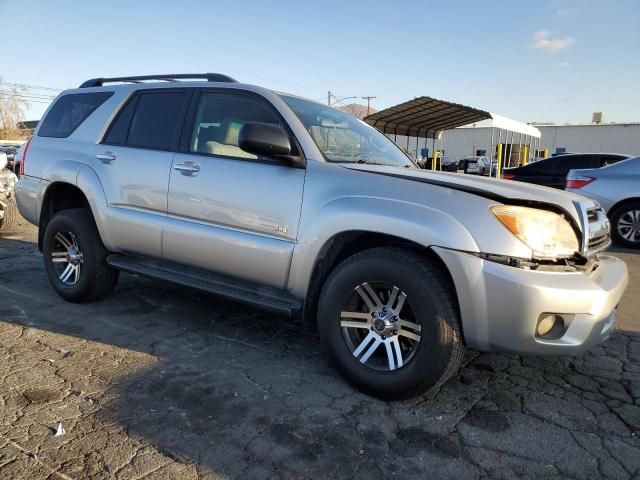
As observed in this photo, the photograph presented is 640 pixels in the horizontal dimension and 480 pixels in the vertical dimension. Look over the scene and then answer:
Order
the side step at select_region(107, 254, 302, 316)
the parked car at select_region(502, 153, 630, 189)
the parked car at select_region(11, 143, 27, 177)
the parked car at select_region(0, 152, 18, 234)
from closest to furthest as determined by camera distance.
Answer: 1. the side step at select_region(107, 254, 302, 316)
2. the parked car at select_region(11, 143, 27, 177)
3. the parked car at select_region(0, 152, 18, 234)
4. the parked car at select_region(502, 153, 630, 189)

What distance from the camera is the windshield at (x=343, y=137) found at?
11.3ft

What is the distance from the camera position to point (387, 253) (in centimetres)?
283

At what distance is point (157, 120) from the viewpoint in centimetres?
398

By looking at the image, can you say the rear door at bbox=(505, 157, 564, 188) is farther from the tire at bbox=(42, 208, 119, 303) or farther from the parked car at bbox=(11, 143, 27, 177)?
the parked car at bbox=(11, 143, 27, 177)

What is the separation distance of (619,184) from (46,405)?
318 inches

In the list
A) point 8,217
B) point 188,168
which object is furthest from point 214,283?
point 8,217

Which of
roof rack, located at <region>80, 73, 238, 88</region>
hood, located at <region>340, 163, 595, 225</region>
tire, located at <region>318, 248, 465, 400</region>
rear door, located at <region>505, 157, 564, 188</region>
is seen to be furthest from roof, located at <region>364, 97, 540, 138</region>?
tire, located at <region>318, 248, 465, 400</region>

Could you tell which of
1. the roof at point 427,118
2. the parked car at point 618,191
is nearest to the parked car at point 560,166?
the parked car at point 618,191

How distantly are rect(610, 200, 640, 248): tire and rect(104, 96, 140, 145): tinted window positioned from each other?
7.14 metres

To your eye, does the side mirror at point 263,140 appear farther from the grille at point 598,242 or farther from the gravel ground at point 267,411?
the grille at point 598,242

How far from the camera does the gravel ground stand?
229 cm

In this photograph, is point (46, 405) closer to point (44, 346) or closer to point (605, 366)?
point (44, 346)

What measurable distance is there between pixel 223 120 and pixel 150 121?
74 centimetres

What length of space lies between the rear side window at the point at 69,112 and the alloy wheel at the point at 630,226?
743 cm
